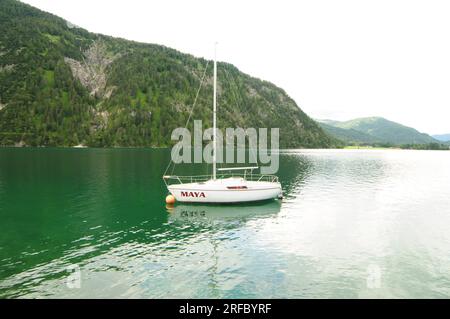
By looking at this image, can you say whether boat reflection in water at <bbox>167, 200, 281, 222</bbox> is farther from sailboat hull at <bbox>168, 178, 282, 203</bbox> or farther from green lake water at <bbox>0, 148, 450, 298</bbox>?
sailboat hull at <bbox>168, 178, 282, 203</bbox>

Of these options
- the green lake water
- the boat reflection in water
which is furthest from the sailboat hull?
the green lake water

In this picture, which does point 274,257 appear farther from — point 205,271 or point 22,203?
point 22,203

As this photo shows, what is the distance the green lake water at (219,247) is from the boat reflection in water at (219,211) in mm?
144

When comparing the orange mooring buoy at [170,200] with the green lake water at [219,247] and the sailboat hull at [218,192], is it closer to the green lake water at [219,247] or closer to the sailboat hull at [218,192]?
the sailboat hull at [218,192]

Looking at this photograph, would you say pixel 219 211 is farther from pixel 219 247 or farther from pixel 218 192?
pixel 219 247

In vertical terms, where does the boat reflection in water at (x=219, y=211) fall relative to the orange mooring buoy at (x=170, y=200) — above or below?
below

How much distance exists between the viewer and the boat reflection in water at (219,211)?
36.7 m

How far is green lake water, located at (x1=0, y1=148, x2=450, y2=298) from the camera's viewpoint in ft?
61.9

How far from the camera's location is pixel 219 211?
1567 inches

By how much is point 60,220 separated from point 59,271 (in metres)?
15.4

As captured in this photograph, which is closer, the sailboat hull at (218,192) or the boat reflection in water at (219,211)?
the boat reflection in water at (219,211)

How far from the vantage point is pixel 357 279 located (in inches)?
809

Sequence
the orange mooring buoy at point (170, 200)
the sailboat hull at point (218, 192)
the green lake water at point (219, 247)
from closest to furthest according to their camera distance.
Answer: the green lake water at point (219, 247) < the sailboat hull at point (218, 192) < the orange mooring buoy at point (170, 200)

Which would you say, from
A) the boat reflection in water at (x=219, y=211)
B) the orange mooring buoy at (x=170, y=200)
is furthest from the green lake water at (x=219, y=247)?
the orange mooring buoy at (x=170, y=200)
